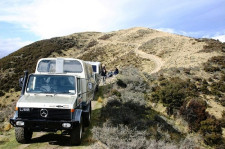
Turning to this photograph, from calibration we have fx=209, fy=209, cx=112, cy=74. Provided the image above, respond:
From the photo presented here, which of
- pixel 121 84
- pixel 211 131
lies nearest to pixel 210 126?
pixel 211 131

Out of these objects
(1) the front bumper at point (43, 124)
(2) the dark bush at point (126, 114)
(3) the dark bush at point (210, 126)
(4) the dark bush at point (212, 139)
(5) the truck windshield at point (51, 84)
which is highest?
(5) the truck windshield at point (51, 84)

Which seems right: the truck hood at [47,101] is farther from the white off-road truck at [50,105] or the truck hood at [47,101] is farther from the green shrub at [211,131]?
the green shrub at [211,131]

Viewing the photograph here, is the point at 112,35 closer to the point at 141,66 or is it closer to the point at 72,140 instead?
the point at 141,66

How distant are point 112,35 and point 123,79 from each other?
67.0 m

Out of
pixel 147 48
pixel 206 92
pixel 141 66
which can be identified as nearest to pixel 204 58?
pixel 141 66

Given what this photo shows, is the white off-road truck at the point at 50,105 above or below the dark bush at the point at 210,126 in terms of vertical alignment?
above

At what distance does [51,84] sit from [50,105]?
4.14ft

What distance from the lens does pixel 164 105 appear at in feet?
51.9

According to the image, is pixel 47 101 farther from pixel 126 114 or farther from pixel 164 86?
pixel 164 86

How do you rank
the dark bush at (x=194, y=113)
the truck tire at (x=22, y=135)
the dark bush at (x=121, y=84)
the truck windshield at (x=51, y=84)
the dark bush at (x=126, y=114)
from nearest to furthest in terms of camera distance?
the truck tire at (x=22, y=135) → the truck windshield at (x=51, y=84) → the dark bush at (x=126, y=114) → the dark bush at (x=194, y=113) → the dark bush at (x=121, y=84)

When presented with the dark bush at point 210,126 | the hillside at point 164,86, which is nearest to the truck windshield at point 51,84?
the hillside at point 164,86

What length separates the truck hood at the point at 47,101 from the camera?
6312 mm

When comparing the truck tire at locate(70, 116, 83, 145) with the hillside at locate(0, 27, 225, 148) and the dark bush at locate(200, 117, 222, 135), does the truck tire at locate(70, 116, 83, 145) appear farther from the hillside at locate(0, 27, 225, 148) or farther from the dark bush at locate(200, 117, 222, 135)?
the dark bush at locate(200, 117, 222, 135)

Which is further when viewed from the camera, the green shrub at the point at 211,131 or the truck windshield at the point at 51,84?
the green shrub at the point at 211,131
